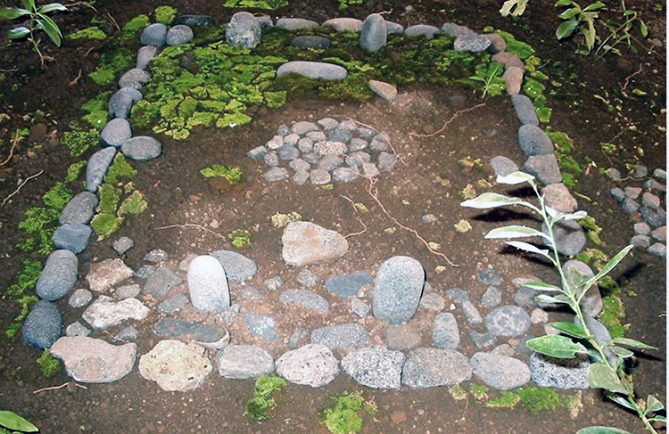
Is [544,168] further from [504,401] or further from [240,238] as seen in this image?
[240,238]

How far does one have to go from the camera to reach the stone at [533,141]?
3211 millimetres

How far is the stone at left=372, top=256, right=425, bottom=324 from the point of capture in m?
2.53

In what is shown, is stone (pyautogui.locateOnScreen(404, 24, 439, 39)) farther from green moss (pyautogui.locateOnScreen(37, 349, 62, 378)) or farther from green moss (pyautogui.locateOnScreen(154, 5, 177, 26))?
green moss (pyautogui.locateOnScreen(37, 349, 62, 378))

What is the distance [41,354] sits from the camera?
2.53 metres

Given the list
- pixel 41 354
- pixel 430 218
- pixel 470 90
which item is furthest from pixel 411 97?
pixel 41 354

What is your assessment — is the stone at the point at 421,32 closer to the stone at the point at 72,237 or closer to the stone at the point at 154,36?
the stone at the point at 154,36

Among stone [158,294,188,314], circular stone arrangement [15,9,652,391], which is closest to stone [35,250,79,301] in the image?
circular stone arrangement [15,9,652,391]

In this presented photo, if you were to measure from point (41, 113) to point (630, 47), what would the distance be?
2850 millimetres

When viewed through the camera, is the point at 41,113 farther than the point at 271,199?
Yes

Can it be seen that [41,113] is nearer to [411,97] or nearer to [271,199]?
[271,199]

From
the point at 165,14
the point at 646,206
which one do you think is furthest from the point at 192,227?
the point at 646,206

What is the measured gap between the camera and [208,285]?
101 inches

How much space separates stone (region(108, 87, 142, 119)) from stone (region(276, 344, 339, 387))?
54.6 inches

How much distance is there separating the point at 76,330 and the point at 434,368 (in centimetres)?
119
